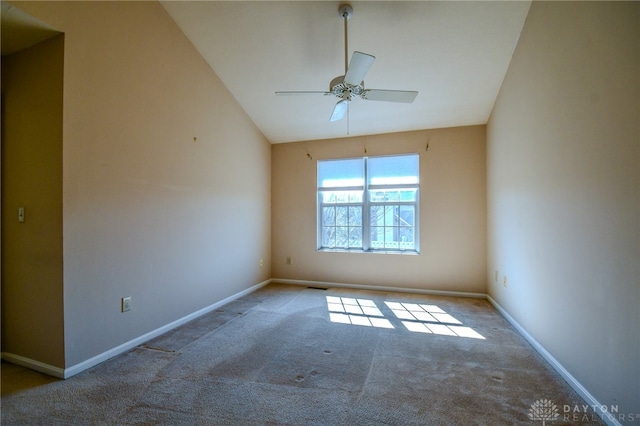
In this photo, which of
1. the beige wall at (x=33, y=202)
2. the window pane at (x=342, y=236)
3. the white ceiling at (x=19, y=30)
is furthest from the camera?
the window pane at (x=342, y=236)

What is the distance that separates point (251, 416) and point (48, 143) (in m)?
2.29

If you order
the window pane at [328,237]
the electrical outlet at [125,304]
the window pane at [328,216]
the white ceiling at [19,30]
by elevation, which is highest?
the white ceiling at [19,30]

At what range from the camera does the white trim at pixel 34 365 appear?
1947 mm

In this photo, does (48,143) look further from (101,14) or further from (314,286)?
(314,286)

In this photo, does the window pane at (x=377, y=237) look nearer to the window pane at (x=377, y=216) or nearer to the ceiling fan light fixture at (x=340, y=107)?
the window pane at (x=377, y=216)

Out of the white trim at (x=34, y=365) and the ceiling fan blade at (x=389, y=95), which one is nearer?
the white trim at (x=34, y=365)

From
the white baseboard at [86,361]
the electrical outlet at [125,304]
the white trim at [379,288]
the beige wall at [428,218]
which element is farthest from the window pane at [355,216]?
the electrical outlet at [125,304]

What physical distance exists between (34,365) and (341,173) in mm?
3961

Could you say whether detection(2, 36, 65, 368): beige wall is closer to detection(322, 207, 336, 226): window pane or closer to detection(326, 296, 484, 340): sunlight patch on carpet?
detection(326, 296, 484, 340): sunlight patch on carpet

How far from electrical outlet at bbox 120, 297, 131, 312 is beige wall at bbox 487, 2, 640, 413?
307 centimetres

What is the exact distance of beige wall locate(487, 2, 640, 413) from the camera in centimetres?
137

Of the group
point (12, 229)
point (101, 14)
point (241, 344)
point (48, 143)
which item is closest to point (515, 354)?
point (241, 344)

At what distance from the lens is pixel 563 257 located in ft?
6.43

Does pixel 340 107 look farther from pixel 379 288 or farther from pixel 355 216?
pixel 379 288
